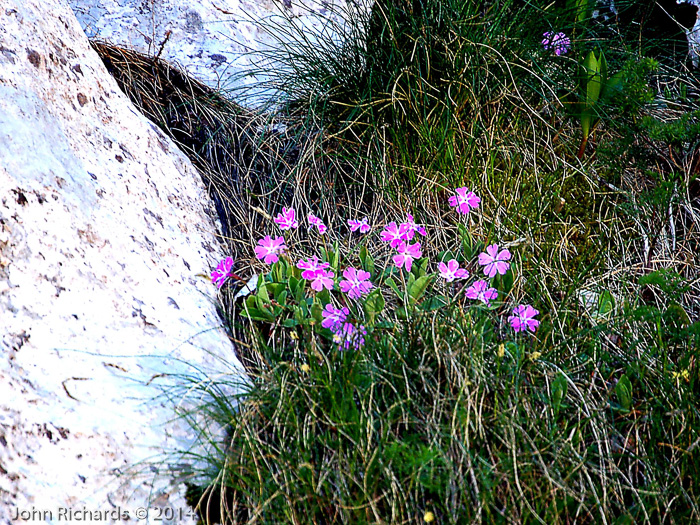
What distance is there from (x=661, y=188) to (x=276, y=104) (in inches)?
67.8

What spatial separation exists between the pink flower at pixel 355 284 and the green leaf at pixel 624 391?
812mm

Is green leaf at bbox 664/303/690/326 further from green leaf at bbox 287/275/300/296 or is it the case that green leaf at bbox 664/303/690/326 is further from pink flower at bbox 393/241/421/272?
green leaf at bbox 287/275/300/296

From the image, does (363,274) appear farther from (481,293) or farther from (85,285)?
(85,285)

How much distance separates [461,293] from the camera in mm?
2230

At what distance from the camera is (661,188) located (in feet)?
7.72

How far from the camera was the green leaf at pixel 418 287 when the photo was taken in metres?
2.05

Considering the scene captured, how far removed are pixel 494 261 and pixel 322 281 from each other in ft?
2.01

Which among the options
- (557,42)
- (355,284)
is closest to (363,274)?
(355,284)

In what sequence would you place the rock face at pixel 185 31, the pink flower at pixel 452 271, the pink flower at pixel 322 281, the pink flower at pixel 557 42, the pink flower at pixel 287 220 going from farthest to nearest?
the rock face at pixel 185 31, the pink flower at pixel 557 42, the pink flower at pixel 287 220, the pink flower at pixel 452 271, the pink flower at pixel 322 281

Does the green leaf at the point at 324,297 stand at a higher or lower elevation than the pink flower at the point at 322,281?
lower

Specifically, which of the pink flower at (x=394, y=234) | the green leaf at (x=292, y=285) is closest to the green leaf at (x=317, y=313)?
the green leaf at (x=292, y=285)

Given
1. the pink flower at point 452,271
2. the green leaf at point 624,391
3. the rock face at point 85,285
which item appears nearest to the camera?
the rock face at point 85,285

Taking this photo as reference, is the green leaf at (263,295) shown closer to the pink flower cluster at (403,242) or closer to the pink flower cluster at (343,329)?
the pink flower cluster at (343,329)

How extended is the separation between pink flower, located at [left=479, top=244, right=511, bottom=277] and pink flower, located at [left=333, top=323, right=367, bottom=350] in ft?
1.73
